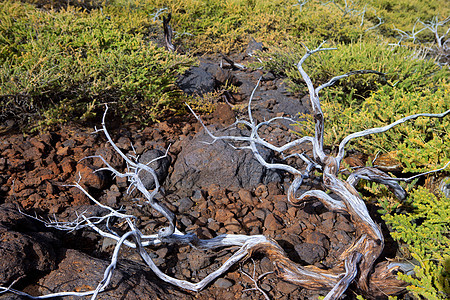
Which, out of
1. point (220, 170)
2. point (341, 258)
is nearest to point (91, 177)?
point (220, 170)

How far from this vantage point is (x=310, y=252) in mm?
2814

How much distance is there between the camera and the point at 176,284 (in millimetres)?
2422

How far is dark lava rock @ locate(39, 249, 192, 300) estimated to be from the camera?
2.15m

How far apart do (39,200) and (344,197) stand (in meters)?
2.70

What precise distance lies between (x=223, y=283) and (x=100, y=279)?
0.89 metres

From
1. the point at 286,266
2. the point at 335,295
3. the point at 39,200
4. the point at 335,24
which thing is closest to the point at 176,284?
the point at 286,266

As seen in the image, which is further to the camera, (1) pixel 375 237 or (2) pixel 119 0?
(2) pixel 119 0

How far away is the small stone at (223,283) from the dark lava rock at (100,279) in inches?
9.5

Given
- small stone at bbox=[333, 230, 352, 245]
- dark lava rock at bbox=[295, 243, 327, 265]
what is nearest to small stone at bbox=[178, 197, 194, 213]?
dark lava rock at bbox=[295, 243, 327, 265]

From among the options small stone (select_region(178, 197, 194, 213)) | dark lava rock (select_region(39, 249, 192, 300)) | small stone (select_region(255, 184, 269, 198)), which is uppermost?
dark lava rock (select_region(39, 249, 192, 300))

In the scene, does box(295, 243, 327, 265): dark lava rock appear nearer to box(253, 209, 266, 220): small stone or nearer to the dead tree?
the dead tree

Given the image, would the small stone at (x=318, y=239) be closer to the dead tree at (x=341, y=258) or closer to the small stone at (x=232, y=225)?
the dead tree at (x=341, y=258)

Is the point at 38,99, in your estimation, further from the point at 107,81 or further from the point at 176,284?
the point at 176,284

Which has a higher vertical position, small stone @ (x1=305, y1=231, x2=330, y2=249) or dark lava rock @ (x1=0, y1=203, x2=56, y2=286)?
dark lava rock @ (x1=0, y1=203, x2=56, y2=286)
